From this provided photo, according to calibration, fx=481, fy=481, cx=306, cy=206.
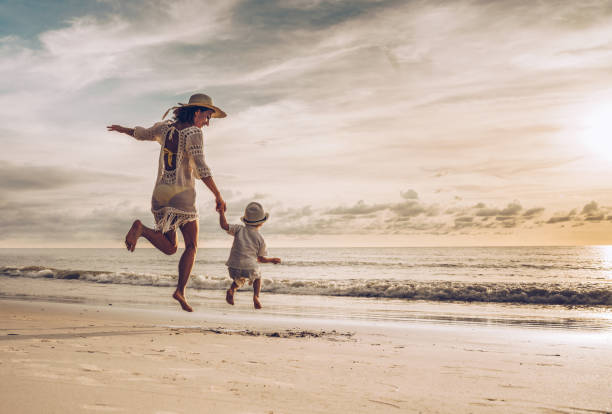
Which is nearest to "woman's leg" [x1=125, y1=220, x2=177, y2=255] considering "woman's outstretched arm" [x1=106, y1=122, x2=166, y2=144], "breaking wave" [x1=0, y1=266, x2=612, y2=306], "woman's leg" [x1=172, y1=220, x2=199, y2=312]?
"woman's leg" [x1=172, y1=220, x2=199, y2=312]

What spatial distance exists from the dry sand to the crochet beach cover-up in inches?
60.3

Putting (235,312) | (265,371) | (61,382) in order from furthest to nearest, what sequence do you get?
(235,312) < (265,371) < (61,382)

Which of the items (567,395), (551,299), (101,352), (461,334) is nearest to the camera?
(567,395)

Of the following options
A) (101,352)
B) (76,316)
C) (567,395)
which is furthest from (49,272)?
(567,395)

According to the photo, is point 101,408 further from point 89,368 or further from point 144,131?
point 144,131

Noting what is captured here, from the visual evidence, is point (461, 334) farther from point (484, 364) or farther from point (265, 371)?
point (265, 371)

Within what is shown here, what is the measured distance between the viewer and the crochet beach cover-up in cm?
529

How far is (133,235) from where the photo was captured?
4.89 meters

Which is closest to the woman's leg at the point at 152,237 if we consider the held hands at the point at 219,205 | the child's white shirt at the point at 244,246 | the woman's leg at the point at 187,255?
the woman's leg at the point at 187,255

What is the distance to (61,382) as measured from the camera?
3.85 meters

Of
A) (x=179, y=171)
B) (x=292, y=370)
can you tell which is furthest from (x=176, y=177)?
(x=292, y=370)

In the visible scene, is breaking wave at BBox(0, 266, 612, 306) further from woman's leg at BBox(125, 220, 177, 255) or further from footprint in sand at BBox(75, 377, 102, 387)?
footprint in sand at BBox(75, 377, 102, 387)

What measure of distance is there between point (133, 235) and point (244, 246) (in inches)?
74.5

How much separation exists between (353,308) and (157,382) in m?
9.51
